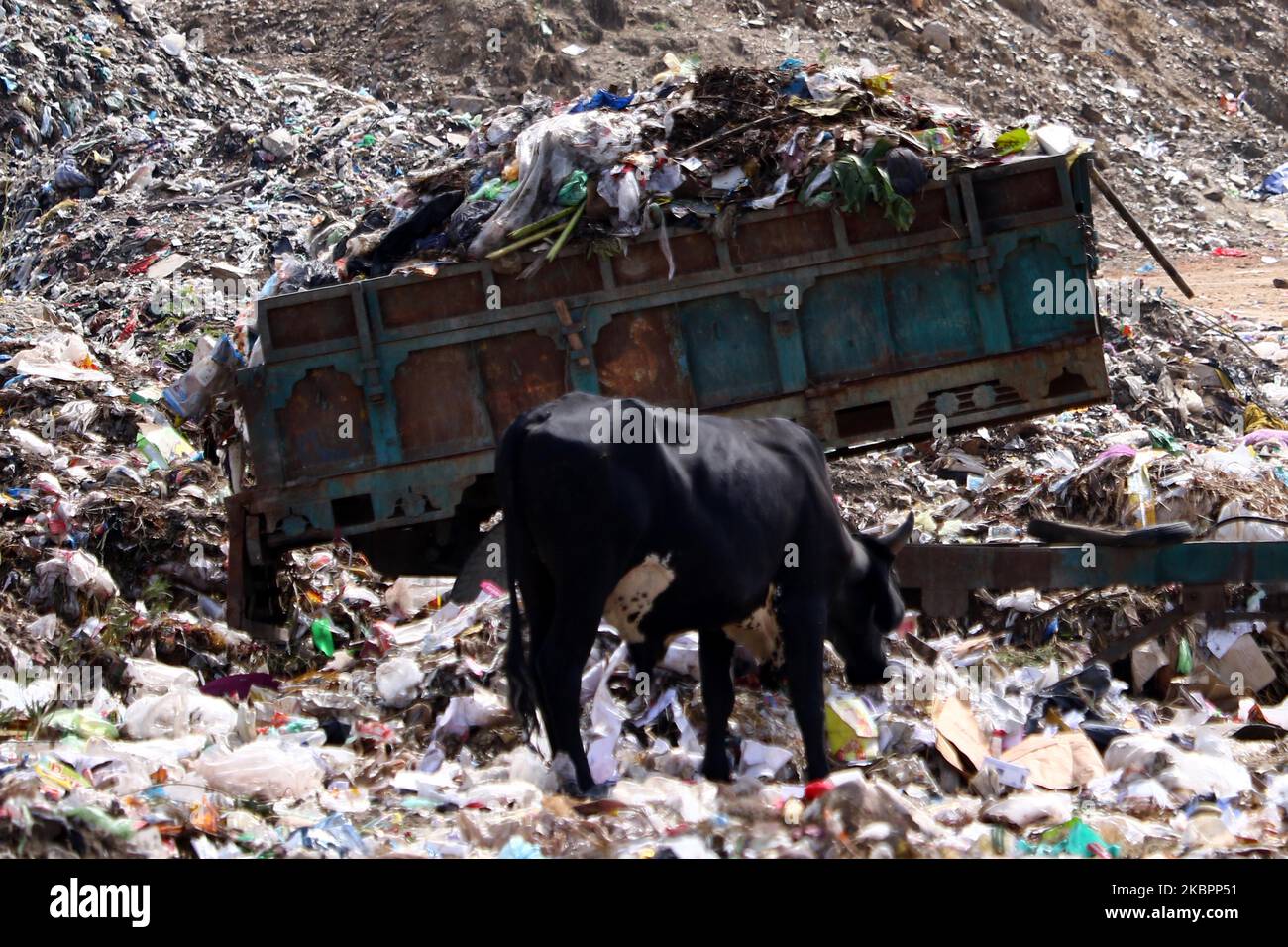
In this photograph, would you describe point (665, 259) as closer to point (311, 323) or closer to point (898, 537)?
point (311, 323)

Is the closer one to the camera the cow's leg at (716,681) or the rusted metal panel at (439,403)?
the cow's leg at (716,681)

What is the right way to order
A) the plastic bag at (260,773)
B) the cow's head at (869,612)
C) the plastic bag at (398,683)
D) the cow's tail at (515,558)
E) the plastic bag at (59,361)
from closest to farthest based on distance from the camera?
1. the plastic bag at (260,773)
2. the cow's tail at (515,558)
3. the cow's head at (869,612)
4. the plastic bag at (398,683)
5. the plastic bag at (59,361)

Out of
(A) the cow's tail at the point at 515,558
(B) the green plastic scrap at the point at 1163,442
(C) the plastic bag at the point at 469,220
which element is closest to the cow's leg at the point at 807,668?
(A) the cow's tail at the point at 515,558

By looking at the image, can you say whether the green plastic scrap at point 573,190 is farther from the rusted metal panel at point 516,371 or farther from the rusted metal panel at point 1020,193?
the rusted metal panel at point 1020,193

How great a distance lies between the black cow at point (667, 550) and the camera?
5.50 meters

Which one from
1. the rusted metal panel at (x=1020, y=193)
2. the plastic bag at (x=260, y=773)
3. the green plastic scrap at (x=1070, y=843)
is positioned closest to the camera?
the green plastic scrap at (x=1070, y=843)

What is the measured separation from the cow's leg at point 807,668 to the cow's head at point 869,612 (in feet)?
1.55

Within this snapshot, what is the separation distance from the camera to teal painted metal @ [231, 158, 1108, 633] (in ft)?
26.0

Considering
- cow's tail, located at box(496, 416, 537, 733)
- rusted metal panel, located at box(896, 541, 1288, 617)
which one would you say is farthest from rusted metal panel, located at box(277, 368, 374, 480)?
rusted metal panel, located at box(896, 541, 1288, 617)

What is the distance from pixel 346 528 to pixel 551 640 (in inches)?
109

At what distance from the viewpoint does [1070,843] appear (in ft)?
16.5

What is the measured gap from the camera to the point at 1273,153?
2616 centimetres

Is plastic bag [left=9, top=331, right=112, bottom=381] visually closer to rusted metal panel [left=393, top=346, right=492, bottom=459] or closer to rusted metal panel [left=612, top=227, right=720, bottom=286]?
rusted metal panel [left=393, top=346, right=492, bottom=459]

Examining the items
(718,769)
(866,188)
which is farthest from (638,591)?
(866,188)
